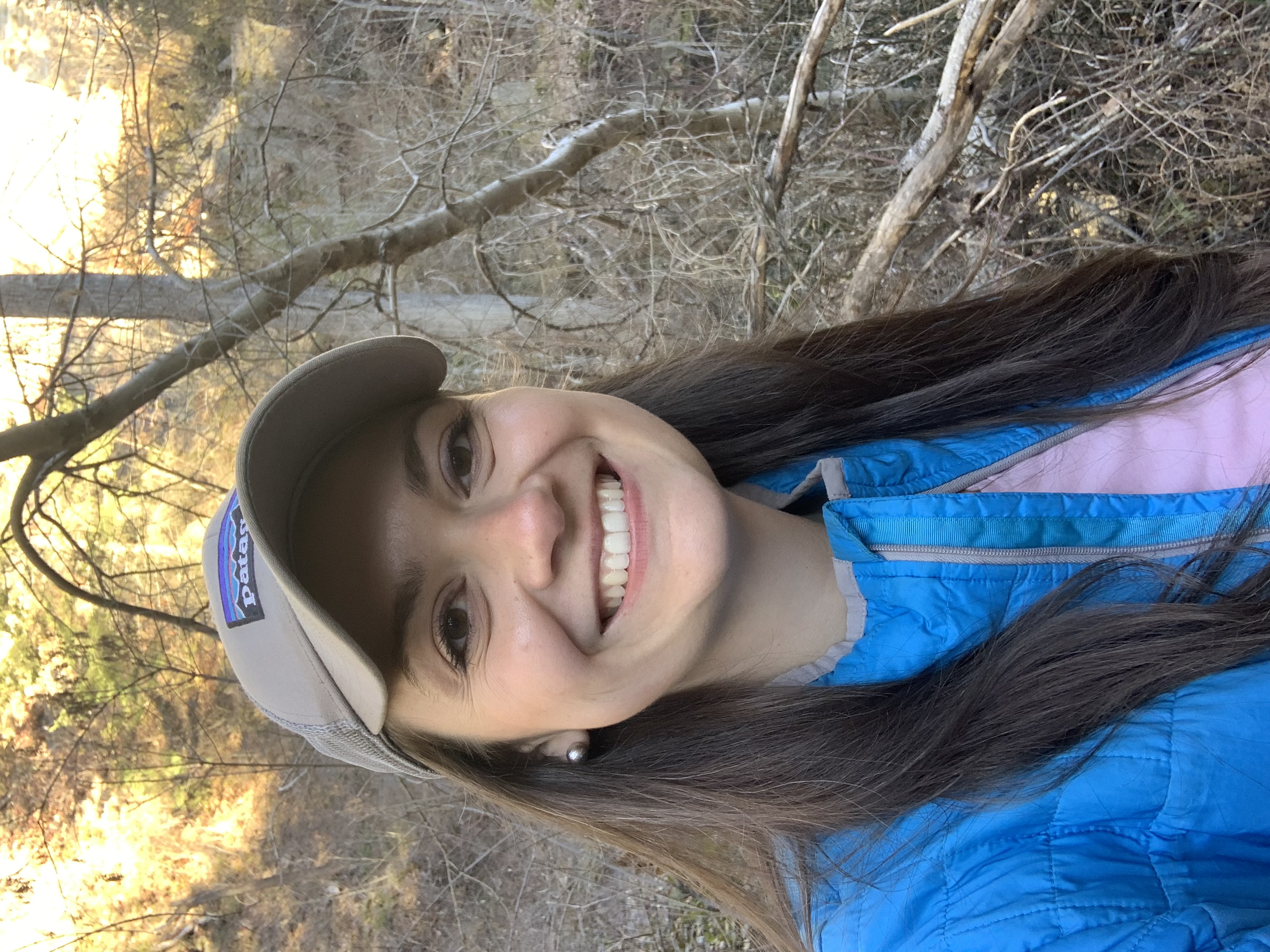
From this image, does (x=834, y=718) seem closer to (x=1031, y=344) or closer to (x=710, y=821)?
(x=710, y=821)

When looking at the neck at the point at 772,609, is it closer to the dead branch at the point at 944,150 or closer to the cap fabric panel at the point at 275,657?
the cap fabric panel at the point at 275,657

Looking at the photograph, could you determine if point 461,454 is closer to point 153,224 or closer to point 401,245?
point 401,245

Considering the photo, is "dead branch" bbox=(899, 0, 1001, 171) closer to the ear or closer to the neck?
the neck

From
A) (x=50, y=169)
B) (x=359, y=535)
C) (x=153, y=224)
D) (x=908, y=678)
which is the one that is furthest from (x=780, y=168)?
(x=50, y=169)

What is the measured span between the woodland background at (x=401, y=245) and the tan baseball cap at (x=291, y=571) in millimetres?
1063

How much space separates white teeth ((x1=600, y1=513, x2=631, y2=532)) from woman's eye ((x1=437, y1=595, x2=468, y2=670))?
0.95 ft

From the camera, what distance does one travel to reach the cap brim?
51.1 inches

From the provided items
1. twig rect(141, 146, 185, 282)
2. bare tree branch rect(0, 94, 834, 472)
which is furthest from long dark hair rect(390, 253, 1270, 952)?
twig rect(141, 146, 185, 282)

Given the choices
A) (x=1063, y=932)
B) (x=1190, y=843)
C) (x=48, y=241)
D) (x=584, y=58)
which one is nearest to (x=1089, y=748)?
(x=1190, y=843)

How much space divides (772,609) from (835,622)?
137 mm

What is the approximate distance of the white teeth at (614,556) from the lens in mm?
1508

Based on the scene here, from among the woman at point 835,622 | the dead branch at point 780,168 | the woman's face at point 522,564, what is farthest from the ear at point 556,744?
the dead branch at point 780,168

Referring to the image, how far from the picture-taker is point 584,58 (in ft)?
17.3

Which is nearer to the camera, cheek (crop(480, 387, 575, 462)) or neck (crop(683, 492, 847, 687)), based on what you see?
cheek (crop(480, 387, 575, 462))
